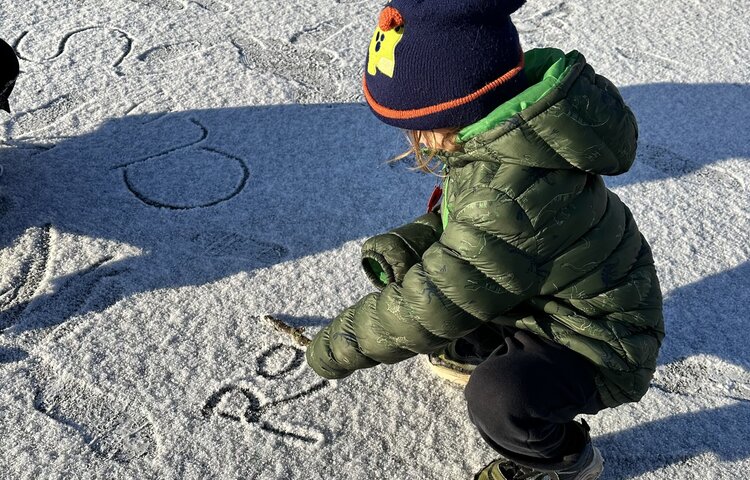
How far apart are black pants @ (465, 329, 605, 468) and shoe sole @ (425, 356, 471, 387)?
212 millimetres

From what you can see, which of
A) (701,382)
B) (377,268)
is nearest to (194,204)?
(377,268)

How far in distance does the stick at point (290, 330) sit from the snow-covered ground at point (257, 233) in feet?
0.05

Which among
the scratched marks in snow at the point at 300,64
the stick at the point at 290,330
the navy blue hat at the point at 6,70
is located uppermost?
the navy blue hat at the point at 6,70

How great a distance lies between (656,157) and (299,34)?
98 cm

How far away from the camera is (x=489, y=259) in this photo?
96cm

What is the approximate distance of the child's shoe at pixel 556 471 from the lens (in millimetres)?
1077

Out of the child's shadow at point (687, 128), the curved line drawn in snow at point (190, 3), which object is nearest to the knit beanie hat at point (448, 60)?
the child's shadow at point (687, 128)

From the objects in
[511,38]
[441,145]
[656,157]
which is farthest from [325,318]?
[656,157]

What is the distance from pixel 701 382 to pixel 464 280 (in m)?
0.56

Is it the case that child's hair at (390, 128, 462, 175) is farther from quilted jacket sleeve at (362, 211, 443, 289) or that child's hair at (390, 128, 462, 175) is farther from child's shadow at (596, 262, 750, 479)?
child's shadow at (596, 262, 750, 479)

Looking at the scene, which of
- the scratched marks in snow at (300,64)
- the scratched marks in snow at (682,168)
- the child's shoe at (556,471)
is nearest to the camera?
the child's shoe at (556,471)

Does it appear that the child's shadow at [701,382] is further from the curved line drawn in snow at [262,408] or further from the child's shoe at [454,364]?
the curved line drawn in snow at [262,408]

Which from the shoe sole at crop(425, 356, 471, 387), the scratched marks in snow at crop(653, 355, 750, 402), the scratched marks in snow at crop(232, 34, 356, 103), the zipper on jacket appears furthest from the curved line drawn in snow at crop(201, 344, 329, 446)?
the scratched marks in snow at crop(232, 34, 356, 103)

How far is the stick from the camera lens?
4.42ft
